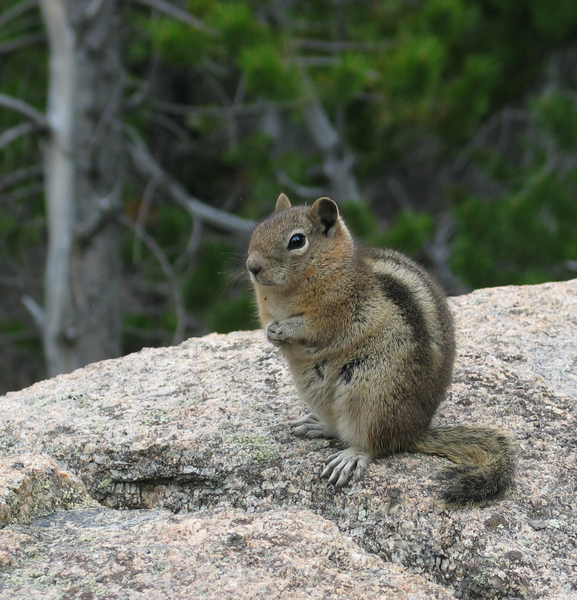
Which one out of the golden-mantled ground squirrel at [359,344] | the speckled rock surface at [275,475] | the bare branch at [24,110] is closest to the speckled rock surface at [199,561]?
the speckled rock surface at [275,475]

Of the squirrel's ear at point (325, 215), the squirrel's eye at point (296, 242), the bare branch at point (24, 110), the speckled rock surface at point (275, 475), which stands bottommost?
the speckled rock surface at point (275, 475)

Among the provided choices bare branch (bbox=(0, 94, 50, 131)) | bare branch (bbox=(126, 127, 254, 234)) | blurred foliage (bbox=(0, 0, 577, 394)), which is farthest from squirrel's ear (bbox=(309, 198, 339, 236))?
bare branch (bbox=(0, 94, 50, 131))

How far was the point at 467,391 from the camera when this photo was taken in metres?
3.72

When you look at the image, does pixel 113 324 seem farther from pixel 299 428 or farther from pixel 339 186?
pixel 299 428

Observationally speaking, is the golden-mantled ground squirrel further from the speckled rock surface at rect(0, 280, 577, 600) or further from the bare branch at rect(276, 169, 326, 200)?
the bare branch at rect(276, 169, 326, 200)

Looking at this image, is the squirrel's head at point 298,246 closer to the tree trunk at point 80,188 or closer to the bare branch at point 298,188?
the bare branch at point 298,188

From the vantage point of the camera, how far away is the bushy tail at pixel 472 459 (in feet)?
9.41

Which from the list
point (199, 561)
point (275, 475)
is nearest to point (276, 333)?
point (275, 475)

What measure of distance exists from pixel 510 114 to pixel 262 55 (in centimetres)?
506

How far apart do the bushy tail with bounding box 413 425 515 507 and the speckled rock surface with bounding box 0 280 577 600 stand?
5 cm

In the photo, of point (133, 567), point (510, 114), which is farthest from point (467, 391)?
point (510, 114)

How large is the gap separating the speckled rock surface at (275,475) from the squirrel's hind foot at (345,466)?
0.04 m

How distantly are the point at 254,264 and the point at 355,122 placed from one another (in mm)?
6772

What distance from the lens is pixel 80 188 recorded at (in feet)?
28.5
